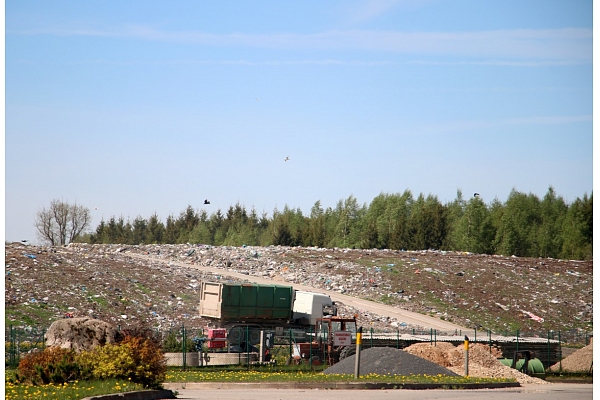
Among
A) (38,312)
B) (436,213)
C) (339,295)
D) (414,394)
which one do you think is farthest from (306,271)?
(414,394)

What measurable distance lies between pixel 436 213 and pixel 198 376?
66347 millimetres

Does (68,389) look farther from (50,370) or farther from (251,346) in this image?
(251,346)

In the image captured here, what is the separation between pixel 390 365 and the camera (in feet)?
77.5

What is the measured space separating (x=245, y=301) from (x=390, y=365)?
11193 millimetres

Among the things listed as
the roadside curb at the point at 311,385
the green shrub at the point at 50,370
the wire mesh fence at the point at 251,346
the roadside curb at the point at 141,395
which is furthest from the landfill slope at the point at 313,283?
the roadside curb at the point at 141,395

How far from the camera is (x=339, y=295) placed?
53.1 metres

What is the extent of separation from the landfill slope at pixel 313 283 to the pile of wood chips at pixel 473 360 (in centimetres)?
1384

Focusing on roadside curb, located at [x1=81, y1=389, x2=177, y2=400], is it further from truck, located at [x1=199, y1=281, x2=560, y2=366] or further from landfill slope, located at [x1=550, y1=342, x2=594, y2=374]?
landfill slope, located at [x1=550, y1=342, x2=594, y2=374]

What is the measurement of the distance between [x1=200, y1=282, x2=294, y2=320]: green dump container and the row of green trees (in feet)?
173

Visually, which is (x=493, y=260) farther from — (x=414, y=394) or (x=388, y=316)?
(x=414, y=394)

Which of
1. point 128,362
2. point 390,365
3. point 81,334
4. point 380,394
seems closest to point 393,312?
point 390,365

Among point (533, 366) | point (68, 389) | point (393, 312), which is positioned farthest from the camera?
point (393, 312)

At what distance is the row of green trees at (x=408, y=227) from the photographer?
84.8 meters

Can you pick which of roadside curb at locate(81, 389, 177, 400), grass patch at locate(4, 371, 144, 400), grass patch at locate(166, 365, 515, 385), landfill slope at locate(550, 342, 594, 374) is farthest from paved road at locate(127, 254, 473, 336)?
grass patch at locate(4, 371, 144, 400)
